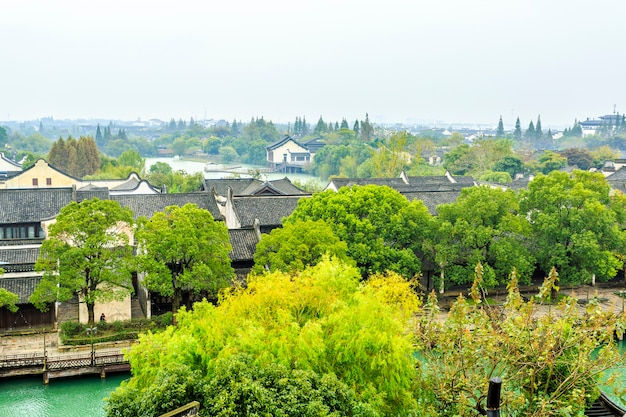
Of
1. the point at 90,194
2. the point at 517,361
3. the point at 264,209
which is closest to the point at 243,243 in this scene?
the point at 264,209

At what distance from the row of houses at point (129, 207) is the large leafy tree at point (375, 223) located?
2479 millimetres

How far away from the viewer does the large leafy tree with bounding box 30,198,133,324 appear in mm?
19406

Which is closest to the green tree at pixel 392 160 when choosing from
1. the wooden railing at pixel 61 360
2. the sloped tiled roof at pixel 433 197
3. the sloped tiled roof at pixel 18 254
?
the sloped tiled roof at pixel 433 197

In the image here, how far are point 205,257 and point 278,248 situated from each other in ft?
8.12

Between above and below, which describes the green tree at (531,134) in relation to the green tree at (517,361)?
above

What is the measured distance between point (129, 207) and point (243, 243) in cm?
818

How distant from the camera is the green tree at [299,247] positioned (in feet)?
67.5

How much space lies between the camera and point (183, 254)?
67.1ft

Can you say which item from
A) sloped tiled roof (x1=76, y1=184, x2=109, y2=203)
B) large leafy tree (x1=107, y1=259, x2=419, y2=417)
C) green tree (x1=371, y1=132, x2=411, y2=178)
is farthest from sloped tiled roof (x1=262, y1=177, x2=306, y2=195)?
large leafy tree (x1=107, y1=259, x2=419, y2=417)

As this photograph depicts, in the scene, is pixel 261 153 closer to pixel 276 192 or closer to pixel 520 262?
pixel 276 192

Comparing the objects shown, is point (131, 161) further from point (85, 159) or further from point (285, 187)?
point (285, 187)

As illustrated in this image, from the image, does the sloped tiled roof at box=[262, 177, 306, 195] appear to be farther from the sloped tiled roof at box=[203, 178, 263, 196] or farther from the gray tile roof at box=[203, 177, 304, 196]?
the sloped tiled roof at box=[203, 178, 263, 196]

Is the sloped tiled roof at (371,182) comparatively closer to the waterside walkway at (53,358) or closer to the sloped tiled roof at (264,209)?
the sloped tiled roof at (264,209)

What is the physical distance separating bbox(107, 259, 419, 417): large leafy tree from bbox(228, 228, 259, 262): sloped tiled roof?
795 centimetres
